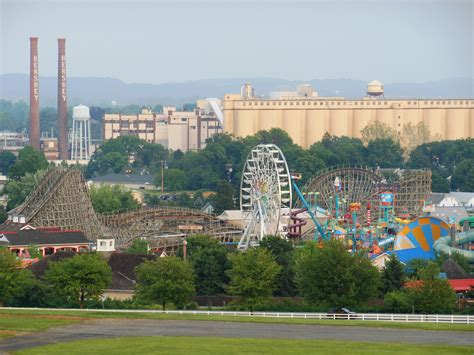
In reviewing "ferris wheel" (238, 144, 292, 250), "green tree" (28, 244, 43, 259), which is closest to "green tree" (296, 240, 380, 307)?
"green tree" (28, 244, 43, 259)

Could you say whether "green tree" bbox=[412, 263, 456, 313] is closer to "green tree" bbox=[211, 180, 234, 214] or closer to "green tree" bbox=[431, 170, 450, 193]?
"green tree" bbox=[211, 180, 234, 214]

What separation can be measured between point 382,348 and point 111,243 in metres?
42.0

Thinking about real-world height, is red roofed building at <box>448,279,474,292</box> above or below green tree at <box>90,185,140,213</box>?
below

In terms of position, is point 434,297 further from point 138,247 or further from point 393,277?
point 138,247

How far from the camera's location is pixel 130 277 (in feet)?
311

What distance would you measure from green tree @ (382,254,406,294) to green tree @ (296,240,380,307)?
474 cm

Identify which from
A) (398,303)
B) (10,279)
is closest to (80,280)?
(10,279)

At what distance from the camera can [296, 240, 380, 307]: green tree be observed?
3159 inches

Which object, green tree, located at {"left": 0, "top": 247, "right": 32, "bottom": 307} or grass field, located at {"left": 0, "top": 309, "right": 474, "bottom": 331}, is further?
green tree, located at {"left": 0, "top": 247, "right": 32, "bottom": 307}

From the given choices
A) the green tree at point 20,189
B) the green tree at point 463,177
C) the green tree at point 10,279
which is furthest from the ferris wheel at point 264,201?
the green tree at point 463,177

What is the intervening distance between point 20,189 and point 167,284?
7772 cm

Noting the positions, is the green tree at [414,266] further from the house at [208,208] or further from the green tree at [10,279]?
the house at [208,208]

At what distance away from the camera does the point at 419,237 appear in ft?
350

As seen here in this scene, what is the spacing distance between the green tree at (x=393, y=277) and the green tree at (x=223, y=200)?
222 feet
